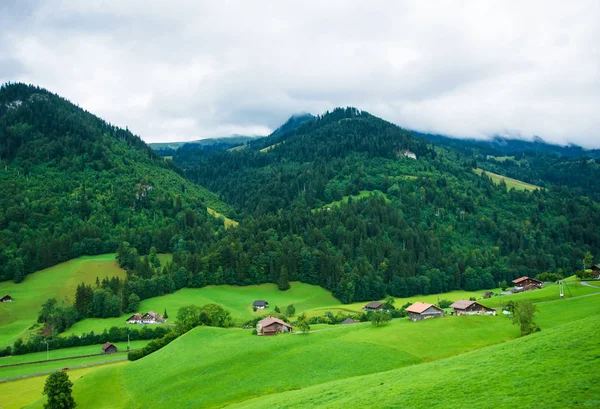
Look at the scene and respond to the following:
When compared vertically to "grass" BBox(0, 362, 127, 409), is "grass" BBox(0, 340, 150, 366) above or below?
above

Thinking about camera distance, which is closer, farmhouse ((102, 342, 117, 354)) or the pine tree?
the pine tree

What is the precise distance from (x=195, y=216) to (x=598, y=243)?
17582 cm

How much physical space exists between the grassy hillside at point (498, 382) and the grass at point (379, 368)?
99 millimetres

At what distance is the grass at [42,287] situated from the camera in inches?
4358

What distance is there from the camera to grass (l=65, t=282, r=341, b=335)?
365ft

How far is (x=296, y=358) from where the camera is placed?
60.8 meters

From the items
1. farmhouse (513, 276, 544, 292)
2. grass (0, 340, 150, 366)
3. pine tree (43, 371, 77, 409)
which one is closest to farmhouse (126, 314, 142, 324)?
grass (0, 340, 150, 366)

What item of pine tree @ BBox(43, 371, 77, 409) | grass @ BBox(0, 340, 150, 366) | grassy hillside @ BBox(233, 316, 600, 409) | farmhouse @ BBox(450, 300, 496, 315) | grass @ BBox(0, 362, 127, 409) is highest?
grassy hillside @ BBox(233, 316, 600, 409)

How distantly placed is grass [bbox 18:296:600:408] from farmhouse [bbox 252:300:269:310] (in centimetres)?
3637

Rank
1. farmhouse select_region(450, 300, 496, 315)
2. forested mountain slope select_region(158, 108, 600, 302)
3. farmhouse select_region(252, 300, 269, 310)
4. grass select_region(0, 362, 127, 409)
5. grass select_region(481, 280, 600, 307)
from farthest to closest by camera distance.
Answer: forested mountain slope select_region(158, 108, 600, 302) → farmhouse select_region(252, 300, 269, 310) → grass select_region(481, 280, 600, 307) → farmhouse select_region(450, 300, 496, 315) → grass select_region(0, 362, 127, 409)

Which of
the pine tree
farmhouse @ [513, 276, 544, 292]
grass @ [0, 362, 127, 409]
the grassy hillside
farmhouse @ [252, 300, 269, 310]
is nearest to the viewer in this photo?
the grassy hillside

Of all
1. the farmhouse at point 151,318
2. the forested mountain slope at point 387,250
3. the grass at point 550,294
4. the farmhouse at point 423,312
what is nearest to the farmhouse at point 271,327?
the farmhouse at point 423,312

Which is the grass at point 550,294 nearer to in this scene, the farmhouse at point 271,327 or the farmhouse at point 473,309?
the farmhouse at point 473,309

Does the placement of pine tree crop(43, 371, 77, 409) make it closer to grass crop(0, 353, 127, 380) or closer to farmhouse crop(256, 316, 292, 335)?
grass crop(0, 353, 127, 380)
